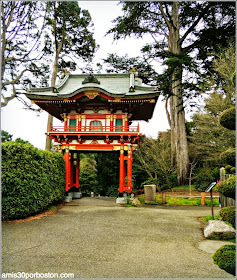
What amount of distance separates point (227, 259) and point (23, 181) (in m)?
6.45

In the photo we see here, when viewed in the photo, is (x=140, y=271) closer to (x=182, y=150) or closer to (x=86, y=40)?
(x=182, y=150)

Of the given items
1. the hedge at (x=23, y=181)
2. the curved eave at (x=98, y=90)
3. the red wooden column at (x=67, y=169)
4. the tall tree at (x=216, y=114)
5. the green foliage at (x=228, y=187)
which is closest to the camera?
the green foliage at (x=228, y=187)

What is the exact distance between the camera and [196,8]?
47.9 feet

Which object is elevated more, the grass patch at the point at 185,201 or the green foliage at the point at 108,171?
the green foliage at the point at 108,171

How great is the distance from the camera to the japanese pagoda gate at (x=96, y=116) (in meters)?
11.4

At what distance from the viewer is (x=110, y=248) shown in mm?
4449

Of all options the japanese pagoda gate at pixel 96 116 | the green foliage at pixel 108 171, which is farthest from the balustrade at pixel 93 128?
the green foliage at pixel 108 171

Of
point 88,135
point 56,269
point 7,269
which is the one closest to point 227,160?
point 56,269

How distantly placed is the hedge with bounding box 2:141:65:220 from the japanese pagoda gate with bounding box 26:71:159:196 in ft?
11.7

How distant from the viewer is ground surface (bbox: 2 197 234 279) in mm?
3436

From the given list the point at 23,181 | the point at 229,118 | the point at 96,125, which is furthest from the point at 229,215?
the point at 96,125

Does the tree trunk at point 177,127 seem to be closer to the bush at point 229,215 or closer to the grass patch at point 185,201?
the grass patch at point 185,201

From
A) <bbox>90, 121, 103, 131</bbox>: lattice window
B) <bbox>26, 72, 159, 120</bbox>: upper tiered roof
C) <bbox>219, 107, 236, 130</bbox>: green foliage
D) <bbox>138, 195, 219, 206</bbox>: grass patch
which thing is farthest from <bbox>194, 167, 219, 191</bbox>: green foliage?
<bbox>219, 107, 236, 130</bbox>: green foliage

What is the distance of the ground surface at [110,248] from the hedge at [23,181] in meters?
0.56
